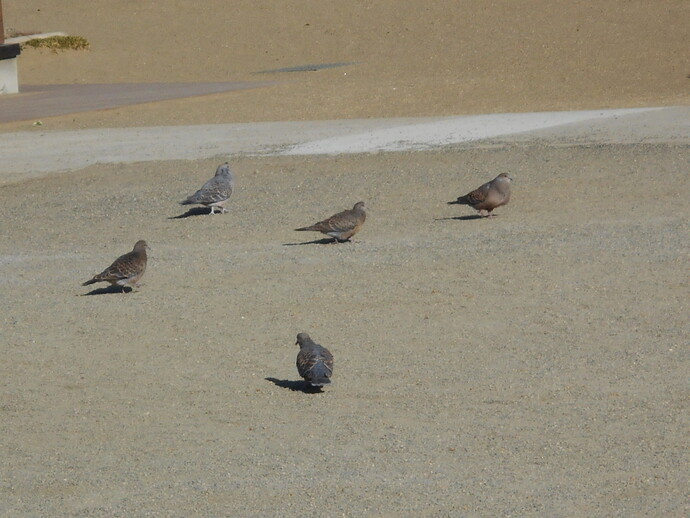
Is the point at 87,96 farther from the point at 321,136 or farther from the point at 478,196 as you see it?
the point at 478,196

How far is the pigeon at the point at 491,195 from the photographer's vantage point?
12750 millimetres

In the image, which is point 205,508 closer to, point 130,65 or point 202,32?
point 130,65

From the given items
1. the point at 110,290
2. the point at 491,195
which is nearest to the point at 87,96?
the point at 491,195

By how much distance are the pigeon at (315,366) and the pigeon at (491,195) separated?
5.22 metres

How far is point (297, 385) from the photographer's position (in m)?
8.20

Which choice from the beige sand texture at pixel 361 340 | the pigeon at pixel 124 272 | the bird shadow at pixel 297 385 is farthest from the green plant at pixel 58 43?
the bird shadow at pixel 297 385

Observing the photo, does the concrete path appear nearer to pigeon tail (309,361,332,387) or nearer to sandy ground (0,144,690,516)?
sandy ground (0,144,690,516)

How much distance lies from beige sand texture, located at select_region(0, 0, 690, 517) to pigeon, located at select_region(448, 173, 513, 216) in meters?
0.25

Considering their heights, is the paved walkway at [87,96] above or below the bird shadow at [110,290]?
above

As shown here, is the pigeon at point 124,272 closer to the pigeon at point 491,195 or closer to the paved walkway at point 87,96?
the pigeon at point 491,195

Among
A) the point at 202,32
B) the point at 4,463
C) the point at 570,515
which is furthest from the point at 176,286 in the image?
the point at 202,32

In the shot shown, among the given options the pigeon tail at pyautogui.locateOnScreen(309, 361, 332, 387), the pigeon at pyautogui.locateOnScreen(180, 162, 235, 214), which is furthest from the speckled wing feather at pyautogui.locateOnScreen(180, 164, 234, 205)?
the pigeon tail at pyautogui.locateOnScreen(309, 361, 332, 387)

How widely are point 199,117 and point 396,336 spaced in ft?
50.2

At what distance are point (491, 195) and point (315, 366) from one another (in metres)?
5.51
